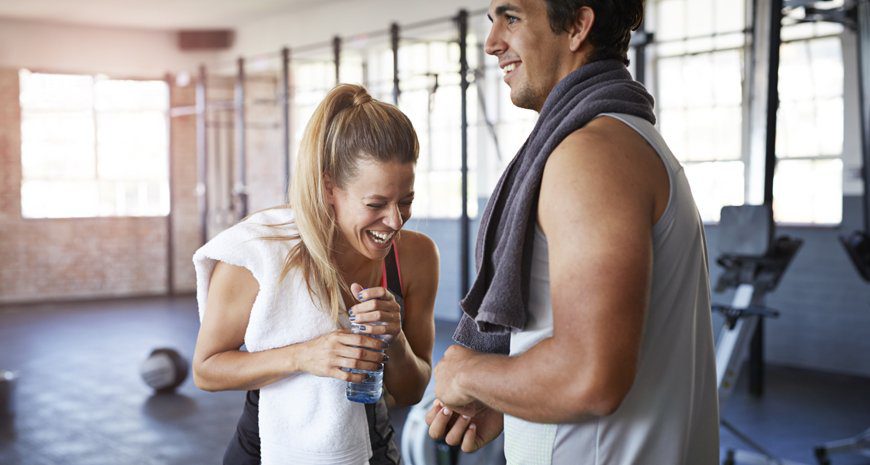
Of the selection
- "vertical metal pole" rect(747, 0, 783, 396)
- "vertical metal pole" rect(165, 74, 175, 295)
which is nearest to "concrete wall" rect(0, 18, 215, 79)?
"vertical metal pole" rect(165, 74, 175, 295)

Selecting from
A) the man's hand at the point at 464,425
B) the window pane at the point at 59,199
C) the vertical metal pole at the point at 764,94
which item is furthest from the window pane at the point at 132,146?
the man's hand at the point at 464,425

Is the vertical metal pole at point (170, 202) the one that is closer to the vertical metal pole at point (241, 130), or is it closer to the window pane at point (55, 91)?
the window pane at point (55, 91)

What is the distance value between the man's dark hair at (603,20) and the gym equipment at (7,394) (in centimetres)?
492

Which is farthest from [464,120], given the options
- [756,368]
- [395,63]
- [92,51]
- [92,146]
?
[92,51]

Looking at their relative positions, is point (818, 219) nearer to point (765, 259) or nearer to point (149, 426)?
point (765, 259)

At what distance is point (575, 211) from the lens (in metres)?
1.01

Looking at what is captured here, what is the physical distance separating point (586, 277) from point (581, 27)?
0.40m

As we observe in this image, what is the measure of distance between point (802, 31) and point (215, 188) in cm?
797

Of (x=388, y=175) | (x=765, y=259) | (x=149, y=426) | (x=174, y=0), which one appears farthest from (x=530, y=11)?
(x=174, y=0)

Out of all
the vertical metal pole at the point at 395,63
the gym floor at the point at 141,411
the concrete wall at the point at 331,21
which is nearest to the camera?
the gym floor at the point at 141,411

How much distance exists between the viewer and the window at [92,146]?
10586 mm

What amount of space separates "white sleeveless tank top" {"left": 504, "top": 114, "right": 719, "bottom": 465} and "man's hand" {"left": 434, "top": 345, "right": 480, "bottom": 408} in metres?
0.07

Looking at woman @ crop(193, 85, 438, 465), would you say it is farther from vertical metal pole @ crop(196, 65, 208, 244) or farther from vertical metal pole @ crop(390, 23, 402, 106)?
vertical metal pole @ crop(196, 65, 208, 244)

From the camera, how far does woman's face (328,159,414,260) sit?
5.04 ft
